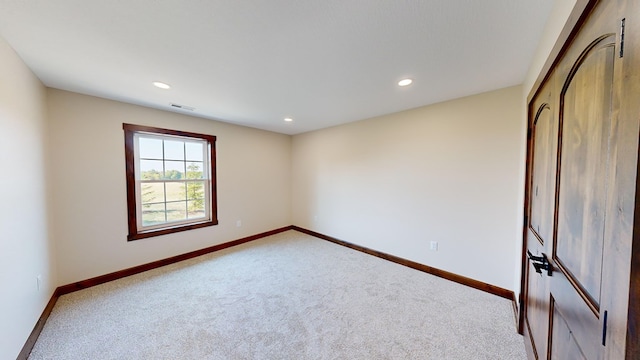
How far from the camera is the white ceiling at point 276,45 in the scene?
1.22 m

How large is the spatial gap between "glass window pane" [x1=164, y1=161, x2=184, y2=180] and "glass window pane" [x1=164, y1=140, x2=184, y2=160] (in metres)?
0.08

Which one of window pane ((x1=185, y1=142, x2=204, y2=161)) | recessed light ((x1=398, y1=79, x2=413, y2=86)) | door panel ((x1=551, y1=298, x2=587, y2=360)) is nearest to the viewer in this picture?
door panel ((x1=551, y1=298, x2=587, y2=360))

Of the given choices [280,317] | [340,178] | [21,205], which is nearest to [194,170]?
[21,205]

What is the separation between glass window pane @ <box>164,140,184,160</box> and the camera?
3.24 metres

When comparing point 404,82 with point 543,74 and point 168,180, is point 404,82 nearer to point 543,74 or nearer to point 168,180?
point 543,74

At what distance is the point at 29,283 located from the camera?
1755mm

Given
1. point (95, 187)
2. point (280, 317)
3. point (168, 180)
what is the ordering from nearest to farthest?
point (280, 317), point (95, 187), point (168, 180)

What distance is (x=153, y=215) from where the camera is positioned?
10.2 ft

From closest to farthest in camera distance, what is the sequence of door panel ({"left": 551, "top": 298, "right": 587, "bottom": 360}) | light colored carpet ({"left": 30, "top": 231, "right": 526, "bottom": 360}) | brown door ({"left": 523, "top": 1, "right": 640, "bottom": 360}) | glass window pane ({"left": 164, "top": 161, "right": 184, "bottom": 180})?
brown door ({"left": 523, "top": 1, "right": 640, "bottom": 360}) → door panel ({"left": 551, "top": 298, "right": 587, "bottom": 360}) → light colored carpet ({"left": 30, "top": 231, "right": 526, "bottom": 360}) → glass window pane ({"left": 164, "top": 161, "right": 184, "bottom": 180})

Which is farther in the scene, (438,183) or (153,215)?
(153,215)

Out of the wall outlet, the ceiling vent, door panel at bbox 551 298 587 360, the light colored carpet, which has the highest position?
the ceiling vent

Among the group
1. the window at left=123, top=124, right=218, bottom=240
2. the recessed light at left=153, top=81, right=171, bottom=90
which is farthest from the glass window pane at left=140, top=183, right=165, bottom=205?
the recessed light at left=153, top=81, right=171, bottom=90

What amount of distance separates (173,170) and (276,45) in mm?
2749

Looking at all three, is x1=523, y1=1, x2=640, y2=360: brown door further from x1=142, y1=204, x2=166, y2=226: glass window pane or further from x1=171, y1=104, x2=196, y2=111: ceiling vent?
x1=142, y1=204, x2=166, y2=226: glass window pane
